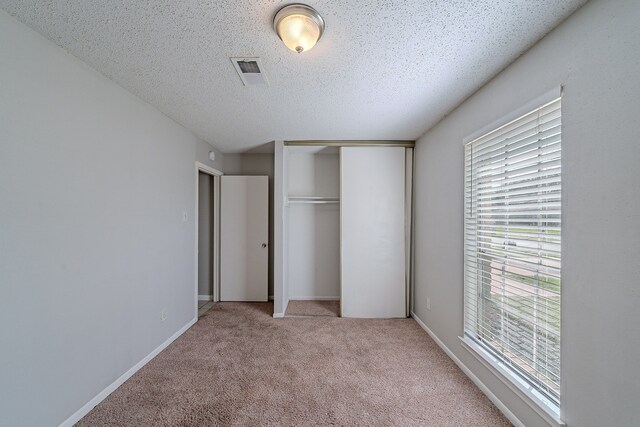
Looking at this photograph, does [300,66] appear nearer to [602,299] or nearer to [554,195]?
[554,195]

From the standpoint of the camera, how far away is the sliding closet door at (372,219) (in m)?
3.58

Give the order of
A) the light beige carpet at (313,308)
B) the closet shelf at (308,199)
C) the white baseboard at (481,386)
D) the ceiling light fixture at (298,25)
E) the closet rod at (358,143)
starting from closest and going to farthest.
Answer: the ceiling light fixture at (298,25)
the white baseboard at (481,386)
the closet rod at (358,143)
the light beige carpet at (313,308)
the closet shelf at (308,199)

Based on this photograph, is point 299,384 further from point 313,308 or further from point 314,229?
point 314,229

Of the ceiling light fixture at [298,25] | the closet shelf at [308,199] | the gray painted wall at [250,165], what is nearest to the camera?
the ceiling light fixture at [298,25]

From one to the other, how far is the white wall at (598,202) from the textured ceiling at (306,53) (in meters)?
0.22

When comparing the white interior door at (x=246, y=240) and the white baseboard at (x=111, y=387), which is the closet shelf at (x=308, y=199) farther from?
the white baseboard at (x=111, y=387)

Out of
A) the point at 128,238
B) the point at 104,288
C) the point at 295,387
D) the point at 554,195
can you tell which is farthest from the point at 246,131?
the point at 554,195

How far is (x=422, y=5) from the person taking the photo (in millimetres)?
1298

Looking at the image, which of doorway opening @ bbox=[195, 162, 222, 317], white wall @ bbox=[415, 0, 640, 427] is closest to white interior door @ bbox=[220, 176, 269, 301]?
doorway opening @ bbox=[195, 162, 222, 317]

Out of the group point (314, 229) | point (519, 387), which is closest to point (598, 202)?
point (519, 387)

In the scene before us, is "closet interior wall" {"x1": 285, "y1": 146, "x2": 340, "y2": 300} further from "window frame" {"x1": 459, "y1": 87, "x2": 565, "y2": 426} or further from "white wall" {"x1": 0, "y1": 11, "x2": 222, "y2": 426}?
"window frame" {"x1": 459, "y1": 87, "x2": 565, "y2": 426}

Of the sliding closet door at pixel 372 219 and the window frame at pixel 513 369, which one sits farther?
the sliding closet door at pixel 372 219

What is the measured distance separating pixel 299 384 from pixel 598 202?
2.22m

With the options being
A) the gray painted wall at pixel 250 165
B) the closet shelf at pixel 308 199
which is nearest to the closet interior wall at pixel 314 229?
the closet shelf at pixel 308 199
